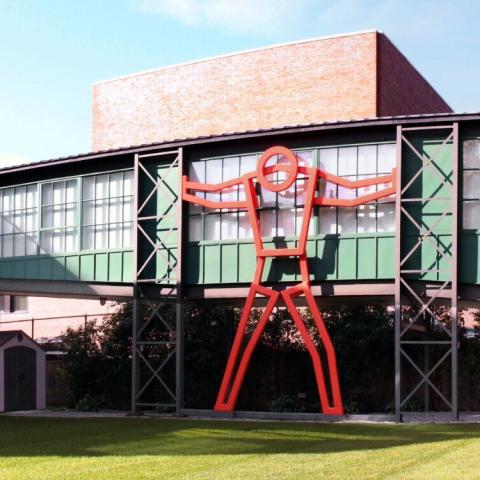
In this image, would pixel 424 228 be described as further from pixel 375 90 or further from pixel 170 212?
pixel 375 90

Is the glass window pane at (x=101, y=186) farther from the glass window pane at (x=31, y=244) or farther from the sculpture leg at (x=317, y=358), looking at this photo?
the sculpture leg at (x=317, y=358)

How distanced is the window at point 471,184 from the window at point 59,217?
38.1ft

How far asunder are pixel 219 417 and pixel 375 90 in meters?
16.1

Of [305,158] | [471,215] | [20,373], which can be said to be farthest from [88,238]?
[471,215]

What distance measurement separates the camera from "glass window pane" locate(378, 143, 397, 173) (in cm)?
2677

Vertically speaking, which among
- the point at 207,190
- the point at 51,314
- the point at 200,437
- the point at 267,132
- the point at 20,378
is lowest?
the point at 200,437

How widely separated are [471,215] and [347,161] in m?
3.51

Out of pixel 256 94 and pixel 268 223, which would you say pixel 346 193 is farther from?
pixel 256 94

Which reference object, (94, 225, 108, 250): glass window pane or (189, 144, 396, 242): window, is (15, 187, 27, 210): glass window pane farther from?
(189, 144, 396, 242): window

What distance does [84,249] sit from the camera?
3084 centimetres

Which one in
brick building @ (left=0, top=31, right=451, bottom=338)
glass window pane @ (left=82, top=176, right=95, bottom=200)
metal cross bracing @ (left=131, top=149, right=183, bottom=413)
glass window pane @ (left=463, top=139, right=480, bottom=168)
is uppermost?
brick building @ (left=0, top=31, right=451, bottom=338)

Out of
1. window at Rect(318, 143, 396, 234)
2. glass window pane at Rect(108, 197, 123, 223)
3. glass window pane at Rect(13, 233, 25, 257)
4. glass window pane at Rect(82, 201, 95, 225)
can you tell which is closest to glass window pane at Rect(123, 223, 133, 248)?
glass window pane at Rect(108, 197, 123, 223)

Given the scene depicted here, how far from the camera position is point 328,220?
27.3 m

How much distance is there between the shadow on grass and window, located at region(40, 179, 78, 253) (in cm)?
664
